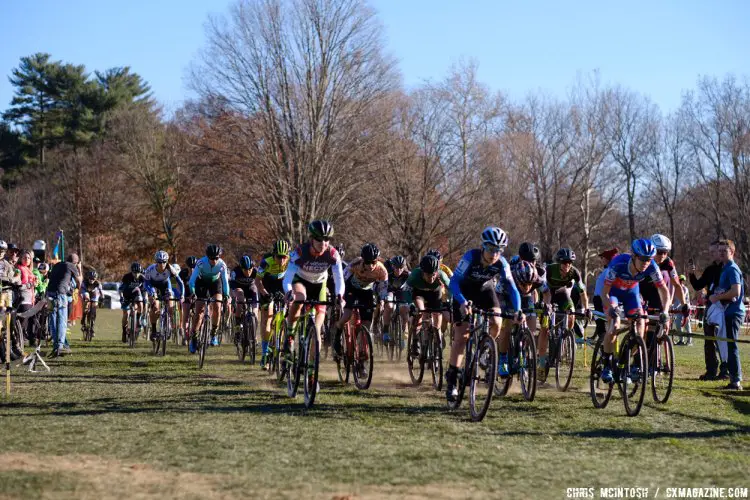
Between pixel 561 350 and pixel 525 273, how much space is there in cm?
123

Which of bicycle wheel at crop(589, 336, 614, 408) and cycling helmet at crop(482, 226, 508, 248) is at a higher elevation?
cycling helmet at crop(482, 226, 508, 248)

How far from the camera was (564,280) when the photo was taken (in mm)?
14172

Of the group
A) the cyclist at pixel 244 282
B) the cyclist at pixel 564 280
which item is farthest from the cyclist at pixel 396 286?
the cyclist at pixel 564 280

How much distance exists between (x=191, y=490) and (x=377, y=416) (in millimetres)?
3785

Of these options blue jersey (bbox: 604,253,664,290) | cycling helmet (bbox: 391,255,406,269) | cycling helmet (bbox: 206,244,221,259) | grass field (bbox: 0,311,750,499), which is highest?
cycling helmet (bbox: 206,244,221,259)

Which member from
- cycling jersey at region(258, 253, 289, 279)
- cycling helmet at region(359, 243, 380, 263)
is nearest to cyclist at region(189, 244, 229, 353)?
cycling jersey at region(258, 253, 289, 279)

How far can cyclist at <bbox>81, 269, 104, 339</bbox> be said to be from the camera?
77.8ft

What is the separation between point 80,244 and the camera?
61.2 m

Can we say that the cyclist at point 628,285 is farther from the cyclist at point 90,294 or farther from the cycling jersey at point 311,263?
the cyclist at point 90,294

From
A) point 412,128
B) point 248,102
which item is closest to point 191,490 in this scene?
point 248,102

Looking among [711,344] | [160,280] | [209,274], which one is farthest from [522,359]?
[160,280]

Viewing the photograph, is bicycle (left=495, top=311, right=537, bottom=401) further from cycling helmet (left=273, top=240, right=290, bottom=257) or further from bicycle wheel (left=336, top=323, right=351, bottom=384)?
cycling helmet (left=273, top=240, right=290, bottom=257)

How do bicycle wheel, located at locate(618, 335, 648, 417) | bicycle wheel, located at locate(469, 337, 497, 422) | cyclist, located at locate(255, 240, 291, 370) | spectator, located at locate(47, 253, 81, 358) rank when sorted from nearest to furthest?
bicycle wheel, located at locate(469, 337, 497, 422), bicycle wheel, located at locate(618, 335, 648, 417), cyclist, located at locate(255, 240, 291, 370), spectator, located at locate(47, 253, 81, 358)

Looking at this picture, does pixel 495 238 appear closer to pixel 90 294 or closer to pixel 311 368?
pixel 311 368
